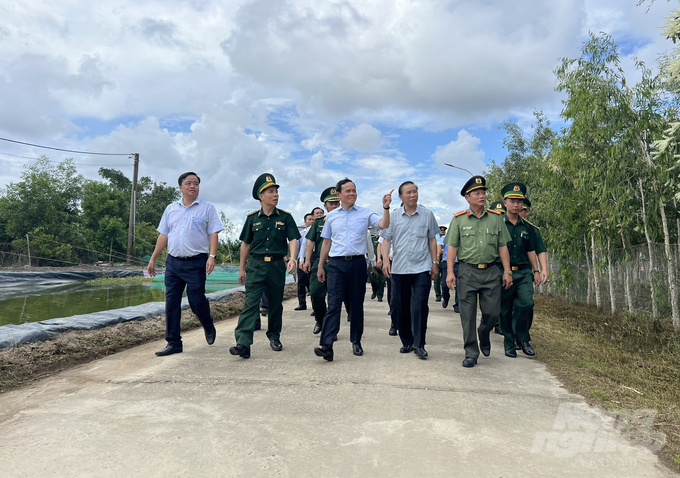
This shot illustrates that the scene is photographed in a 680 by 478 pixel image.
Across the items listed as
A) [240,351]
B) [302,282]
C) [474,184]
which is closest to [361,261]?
[474,184]

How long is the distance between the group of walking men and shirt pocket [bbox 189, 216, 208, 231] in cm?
1

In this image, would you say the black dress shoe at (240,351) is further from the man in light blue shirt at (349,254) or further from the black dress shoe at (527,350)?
Answer: the black dress shoe at (527,350)

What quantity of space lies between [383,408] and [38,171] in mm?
37853

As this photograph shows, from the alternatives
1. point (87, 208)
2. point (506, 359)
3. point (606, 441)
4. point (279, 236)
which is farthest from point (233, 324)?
point (87, 208)

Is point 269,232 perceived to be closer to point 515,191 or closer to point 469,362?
point 469,362

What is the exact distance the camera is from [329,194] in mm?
8016

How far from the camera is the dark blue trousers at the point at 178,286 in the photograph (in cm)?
559

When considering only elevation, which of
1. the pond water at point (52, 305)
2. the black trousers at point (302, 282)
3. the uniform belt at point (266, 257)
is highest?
the uniform belt at point (266, 257)

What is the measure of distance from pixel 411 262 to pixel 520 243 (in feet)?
4.87

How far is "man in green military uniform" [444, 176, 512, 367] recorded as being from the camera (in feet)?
17.3

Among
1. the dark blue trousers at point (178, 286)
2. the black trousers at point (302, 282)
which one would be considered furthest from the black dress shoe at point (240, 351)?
the black trousers at point (302, 282)

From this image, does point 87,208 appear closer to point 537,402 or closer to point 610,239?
point 610,239

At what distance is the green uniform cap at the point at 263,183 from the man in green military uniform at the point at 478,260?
2.19 metres

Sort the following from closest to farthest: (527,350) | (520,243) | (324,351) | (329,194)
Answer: (324,351) < (527,350) < (520,243) < (329,194)
